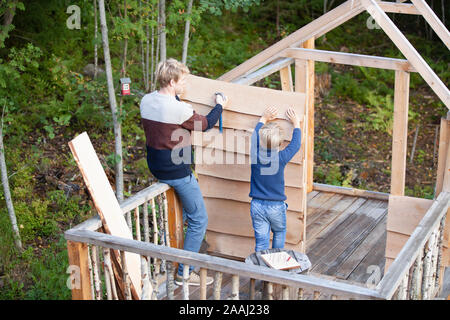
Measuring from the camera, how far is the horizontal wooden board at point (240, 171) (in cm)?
511

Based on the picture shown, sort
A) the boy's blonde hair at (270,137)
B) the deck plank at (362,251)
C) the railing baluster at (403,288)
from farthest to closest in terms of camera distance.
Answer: the deck plank at (362,251), the boy's blonde hair at (270,137), the railing baluster at (403,288)

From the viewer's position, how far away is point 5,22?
7.23 meters

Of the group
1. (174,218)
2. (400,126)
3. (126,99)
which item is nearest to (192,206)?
(174,218)

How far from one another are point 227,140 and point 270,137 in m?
0.70

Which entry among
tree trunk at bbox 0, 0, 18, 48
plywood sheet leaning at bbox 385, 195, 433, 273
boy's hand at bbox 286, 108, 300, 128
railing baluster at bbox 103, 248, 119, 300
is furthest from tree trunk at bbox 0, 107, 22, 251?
plywood sheet leaning at bbox 385, 195, 433, 273

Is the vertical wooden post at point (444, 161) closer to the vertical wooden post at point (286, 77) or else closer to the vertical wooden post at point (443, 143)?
the vertical wooden post at point (443, 143)

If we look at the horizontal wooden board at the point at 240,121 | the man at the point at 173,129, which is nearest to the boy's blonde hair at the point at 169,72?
the man at the point at 173,129

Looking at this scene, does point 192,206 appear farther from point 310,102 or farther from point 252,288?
point 310,102

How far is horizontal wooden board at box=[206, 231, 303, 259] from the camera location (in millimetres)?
5508

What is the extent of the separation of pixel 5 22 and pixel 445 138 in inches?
206

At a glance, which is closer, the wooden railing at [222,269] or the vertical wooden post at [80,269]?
the wooden railing at [222,269]

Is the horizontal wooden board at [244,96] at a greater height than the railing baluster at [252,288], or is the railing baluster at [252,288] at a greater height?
the horizontal wooden board at [244,96]

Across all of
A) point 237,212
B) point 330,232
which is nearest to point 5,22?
point 237,212
